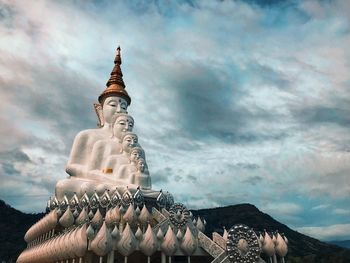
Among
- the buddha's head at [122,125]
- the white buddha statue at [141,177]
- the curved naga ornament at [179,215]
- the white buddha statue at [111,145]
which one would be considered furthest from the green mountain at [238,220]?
the curved naga ornament at [179,215]

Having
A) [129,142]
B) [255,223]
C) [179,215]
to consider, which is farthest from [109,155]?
[255,223]

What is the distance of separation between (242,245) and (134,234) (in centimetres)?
457

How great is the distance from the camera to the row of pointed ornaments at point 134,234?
14.7m

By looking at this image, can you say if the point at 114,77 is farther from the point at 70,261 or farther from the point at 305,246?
the point at 305,246

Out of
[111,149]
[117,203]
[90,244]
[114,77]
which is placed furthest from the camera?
[114,77]

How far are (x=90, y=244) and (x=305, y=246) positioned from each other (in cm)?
5788

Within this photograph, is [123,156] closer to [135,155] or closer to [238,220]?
[135,155]

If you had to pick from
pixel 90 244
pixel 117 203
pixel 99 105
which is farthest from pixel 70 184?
pixel 99 105

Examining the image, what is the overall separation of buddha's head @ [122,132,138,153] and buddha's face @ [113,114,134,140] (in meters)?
1.26

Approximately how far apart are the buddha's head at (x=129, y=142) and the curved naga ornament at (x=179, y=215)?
234 inches

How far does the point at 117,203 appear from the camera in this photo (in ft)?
62.1

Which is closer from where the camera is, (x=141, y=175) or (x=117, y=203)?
(x=117, y=203)

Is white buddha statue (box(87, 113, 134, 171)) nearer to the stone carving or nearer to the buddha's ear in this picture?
the stone carving

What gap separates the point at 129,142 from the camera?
22.6 metres
